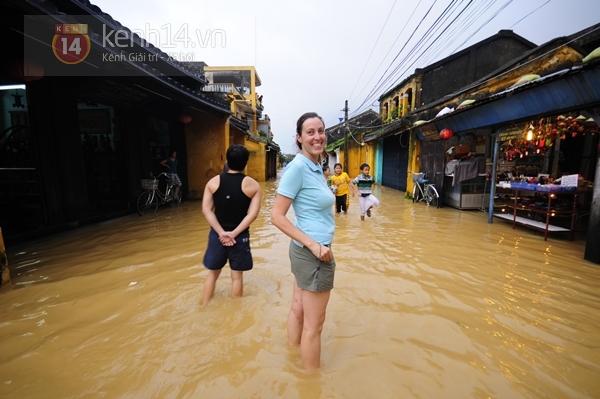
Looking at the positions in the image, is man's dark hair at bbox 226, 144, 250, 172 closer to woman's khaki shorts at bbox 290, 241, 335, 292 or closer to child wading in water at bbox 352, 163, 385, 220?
woman's khaki shorts at bbox 290, 241, 335, 292

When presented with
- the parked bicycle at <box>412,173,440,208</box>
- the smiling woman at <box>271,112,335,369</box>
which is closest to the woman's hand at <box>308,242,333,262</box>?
the smiling woman at <box>271,112,335,369</box>

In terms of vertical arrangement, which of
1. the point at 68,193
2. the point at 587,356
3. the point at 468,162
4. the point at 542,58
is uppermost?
the point at 542,58

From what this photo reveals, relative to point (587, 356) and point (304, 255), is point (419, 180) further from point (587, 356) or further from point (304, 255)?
point (304, 255)

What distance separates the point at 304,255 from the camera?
175 cm

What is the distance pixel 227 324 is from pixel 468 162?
9.02 meters

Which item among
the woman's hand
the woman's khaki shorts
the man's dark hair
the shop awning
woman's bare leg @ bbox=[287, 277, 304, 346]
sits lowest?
woman's bare leg @ bbox=[287, 277, 304, 346]

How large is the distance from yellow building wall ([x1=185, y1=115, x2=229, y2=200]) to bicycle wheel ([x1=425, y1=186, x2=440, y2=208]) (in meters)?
7.89

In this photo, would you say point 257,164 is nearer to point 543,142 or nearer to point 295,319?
point 543,142

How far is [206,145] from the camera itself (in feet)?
34.8

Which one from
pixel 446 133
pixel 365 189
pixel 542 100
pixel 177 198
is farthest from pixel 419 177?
pixel 177 198

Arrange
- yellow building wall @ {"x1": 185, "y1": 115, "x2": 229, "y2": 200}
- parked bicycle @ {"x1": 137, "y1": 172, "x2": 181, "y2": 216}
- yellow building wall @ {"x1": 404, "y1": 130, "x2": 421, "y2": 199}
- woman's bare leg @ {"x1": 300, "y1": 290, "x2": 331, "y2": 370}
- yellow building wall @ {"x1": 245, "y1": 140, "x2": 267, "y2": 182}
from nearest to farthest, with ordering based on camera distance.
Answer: woman's bare leg @ {"x1": 300, "y1": 290, "x2": 331, "y2": 370}
parked bicycle @ {"x1": 137, "y1": 172, "x2": 181, "y2": 216}
yellow building wall @ {"x1": 185, "y1": 115, "x2": 229, "y2": 200}
yellow building wall @ {"x1": 404, "y1": 130, "x2": 421, "y2": 199}
yellow building wall @ {"x1": 245, "y1": 140, "x2": 267, "y2": 182}

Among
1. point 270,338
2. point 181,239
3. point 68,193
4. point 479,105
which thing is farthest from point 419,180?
point 68,193

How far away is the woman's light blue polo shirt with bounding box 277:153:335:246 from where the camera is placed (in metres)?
1.71

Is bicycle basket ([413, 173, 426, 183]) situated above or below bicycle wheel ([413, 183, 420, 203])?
above
